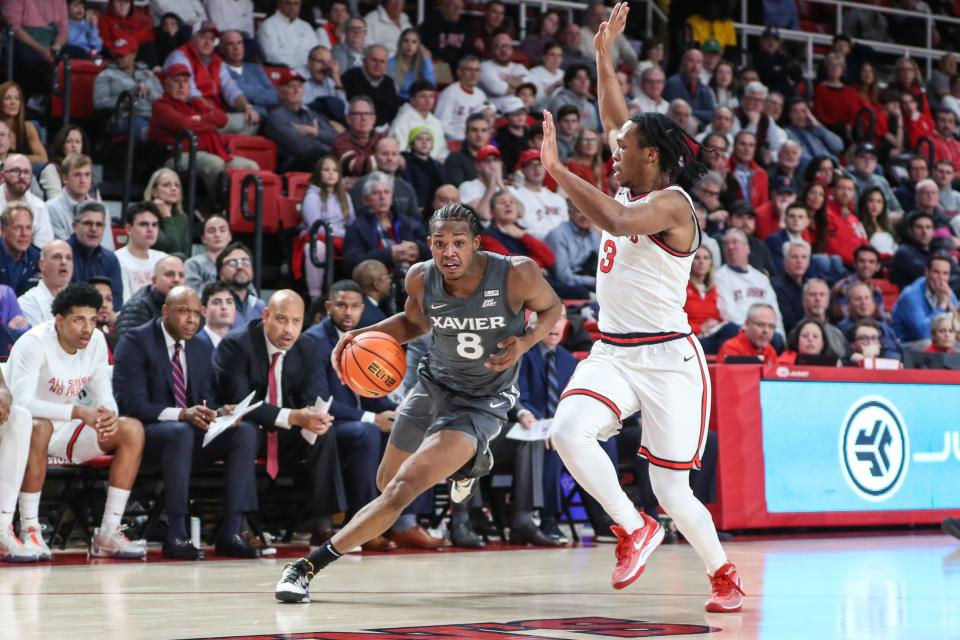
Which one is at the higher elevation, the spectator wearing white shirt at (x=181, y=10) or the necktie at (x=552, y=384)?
the spectator wearing white shirt at (x=181, y=10)

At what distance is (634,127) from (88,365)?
12.9 ft

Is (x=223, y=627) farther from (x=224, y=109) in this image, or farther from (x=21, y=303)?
(x=224, y=109)

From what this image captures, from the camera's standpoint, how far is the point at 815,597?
5867 mm

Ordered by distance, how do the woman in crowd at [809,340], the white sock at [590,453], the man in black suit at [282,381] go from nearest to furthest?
the white sock at [590,453] < the man in black suit at [282,381] < the woman in crowd at [809,340]

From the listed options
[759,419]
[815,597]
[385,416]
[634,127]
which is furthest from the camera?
[759,419]

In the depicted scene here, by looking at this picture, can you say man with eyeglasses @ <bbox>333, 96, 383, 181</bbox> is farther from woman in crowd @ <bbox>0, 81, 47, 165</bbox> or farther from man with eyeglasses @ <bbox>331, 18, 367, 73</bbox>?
woman in crowd @ <bbox>0, 81, 47, 165</bbox>

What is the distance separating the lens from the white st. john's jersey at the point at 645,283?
548cm

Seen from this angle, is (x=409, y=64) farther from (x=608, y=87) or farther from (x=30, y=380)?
(x=608, y=87)

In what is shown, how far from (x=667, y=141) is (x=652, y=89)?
32.4 ft

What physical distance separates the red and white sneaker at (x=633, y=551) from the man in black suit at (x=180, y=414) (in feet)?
10.9

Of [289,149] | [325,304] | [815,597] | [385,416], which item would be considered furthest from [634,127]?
[289,149]

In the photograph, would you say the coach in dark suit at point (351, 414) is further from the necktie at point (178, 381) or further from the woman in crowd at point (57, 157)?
the woman in crowd at point (57, 157)

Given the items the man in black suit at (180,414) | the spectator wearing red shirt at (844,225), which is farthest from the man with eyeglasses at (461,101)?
the man in black suit at (180,414)

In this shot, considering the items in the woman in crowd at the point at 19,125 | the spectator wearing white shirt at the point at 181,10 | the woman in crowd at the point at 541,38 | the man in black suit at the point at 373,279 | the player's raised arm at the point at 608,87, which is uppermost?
the woman in crowd at the point at 541,38
